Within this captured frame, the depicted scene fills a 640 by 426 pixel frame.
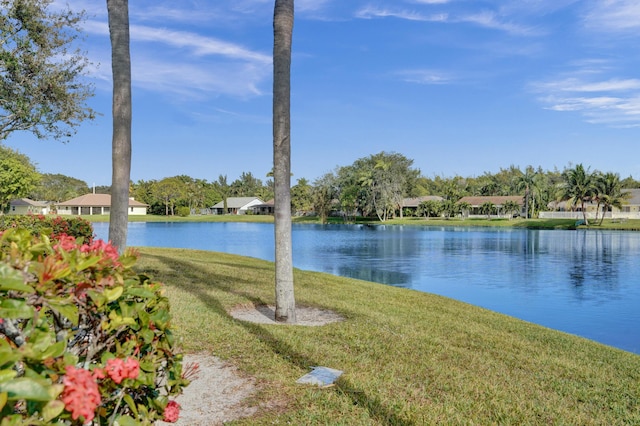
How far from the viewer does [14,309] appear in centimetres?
167

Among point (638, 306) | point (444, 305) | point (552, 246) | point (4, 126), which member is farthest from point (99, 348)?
point (552, 246)

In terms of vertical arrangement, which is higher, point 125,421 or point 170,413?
point 125,421

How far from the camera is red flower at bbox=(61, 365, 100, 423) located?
165 centimetres

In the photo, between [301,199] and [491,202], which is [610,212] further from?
[301,199]

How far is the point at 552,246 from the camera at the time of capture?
3825 centimetres

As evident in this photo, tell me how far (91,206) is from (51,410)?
10473 cm

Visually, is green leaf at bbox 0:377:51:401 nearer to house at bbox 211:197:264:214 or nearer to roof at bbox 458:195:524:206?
roof at bbox 458:195:524:206

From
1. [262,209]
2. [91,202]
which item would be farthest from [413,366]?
[262,209]

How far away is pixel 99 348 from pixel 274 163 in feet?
18.7

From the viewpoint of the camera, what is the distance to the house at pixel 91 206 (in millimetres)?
96125

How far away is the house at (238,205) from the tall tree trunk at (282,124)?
10182 cm

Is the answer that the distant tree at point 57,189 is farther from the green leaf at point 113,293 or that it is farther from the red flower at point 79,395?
the red flower at point 79,395

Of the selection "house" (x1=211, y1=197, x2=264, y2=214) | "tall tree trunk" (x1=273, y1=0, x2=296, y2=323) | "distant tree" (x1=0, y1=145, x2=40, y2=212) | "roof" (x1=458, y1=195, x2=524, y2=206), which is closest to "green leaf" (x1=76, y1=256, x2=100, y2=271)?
"tall tree trunk" (x1=273, y1=0, x2=296, y2=323)

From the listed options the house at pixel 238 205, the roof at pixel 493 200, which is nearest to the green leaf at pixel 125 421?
the roof at pixel 493 200
